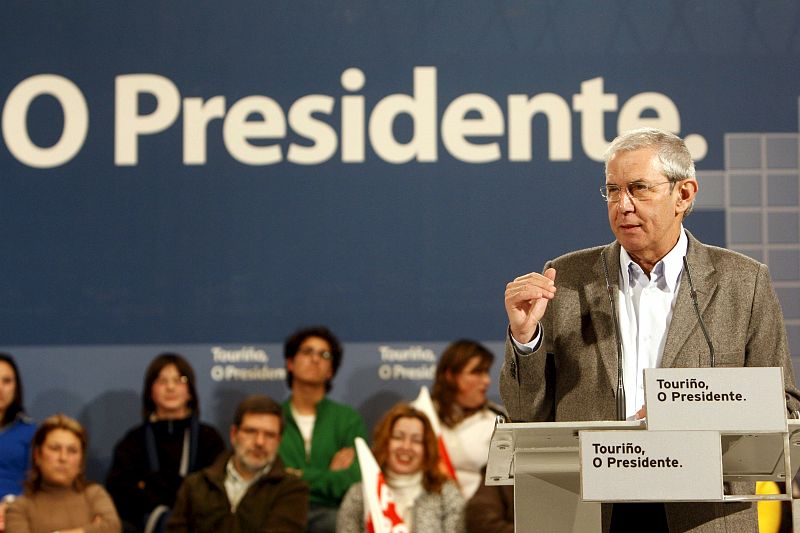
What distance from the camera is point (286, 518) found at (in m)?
5.14

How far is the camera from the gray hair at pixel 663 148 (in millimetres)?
2459

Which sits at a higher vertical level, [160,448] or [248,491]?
[160,448]

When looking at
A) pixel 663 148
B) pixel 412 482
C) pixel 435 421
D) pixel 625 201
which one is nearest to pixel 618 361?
pixel 625 201

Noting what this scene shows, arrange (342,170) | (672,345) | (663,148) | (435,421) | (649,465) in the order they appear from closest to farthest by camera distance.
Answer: (649,465) → (672,345) → (663,148) → (435,421) → (342,170)

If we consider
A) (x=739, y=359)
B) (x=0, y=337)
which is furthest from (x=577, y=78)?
(x=739, y=359)

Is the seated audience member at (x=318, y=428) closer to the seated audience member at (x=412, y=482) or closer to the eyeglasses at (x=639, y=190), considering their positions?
the seated audience member at (x=412, y=482)

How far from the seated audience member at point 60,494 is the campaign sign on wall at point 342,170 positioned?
1.78 ft

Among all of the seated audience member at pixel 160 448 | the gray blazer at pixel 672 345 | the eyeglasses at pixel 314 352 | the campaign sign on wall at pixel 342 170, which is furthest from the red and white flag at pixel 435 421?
→ the gray blazer at pixel 672 345

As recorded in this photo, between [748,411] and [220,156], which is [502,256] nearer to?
[220,156]

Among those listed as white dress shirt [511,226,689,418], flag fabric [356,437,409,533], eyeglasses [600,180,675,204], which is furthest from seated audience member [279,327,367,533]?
eyeglasses [600,180,675,204]

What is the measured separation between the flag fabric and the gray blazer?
102 inches

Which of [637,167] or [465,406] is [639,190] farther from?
[465,406]

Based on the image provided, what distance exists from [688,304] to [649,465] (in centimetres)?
52

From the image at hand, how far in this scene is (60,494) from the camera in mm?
5336
